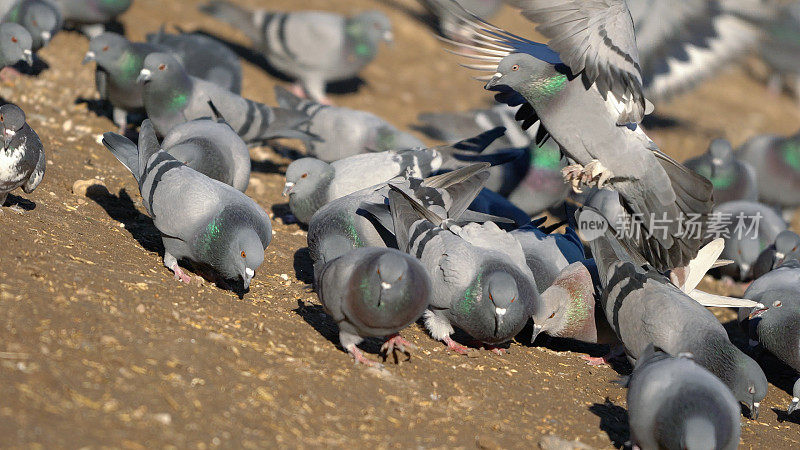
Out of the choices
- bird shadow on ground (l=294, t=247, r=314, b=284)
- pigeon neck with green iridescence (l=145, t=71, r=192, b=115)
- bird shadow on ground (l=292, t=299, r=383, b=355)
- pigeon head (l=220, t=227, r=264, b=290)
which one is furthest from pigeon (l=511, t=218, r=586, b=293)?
pigeon neck with green iridescence (l=145, t=71, r=192, b=115)

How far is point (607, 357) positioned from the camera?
6.05 m

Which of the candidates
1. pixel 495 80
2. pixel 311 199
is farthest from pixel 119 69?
pixel 495 80

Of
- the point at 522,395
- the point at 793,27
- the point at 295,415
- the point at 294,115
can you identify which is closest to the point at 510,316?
the point at 522,395

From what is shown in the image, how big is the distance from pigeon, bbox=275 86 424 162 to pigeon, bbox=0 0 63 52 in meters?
2.73

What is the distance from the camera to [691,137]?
41.1ft

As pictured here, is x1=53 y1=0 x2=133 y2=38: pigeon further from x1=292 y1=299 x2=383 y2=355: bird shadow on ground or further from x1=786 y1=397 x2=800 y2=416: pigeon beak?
x1=786 y1=397 x2=800 y2=416: pigeon beak

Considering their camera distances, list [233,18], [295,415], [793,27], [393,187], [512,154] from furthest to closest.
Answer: [793,27]
[233,18]
[512,154]
[393,187]
[295,415]

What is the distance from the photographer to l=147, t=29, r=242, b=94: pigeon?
30.0 feet

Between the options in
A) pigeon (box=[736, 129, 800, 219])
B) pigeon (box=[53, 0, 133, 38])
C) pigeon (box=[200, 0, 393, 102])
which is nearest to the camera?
pigeon (box=[53, 0, 133, 38])

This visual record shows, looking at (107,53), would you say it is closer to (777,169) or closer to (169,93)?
(169,93)

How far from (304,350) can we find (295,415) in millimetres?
825

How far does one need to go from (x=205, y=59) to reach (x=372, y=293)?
5.43 m

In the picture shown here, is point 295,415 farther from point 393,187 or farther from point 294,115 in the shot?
point 294,115

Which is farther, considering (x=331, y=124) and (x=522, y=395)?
(x=331, y=124)
